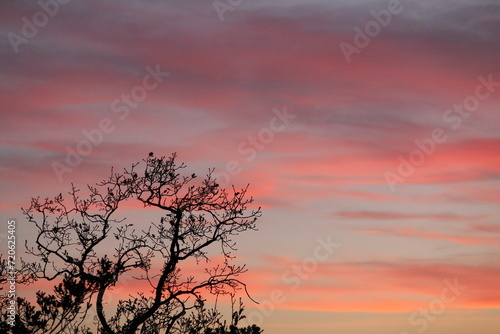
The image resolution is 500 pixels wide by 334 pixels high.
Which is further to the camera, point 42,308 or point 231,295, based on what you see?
point 42,308

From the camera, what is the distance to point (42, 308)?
26.8m

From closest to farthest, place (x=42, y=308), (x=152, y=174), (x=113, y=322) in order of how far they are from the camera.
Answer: (x=152, y=174) < (x=113, y=322) < (x=42, y=308)

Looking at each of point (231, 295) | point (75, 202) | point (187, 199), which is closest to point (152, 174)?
point (187, 199)

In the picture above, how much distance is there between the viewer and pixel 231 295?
23000 millimetres

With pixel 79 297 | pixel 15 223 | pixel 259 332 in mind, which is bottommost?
pixel 259 332

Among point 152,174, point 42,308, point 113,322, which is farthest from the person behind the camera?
point 42,308

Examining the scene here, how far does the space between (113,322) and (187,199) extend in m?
6.05

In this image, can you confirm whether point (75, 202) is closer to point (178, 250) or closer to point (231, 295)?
point (178, 250)

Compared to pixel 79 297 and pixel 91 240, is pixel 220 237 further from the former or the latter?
pixel 79 297

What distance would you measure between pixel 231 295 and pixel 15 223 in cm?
888

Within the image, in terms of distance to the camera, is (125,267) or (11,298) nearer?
(125,267)

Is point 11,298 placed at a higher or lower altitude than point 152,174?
lower

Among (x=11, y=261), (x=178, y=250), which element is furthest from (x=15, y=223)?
(x=178, y=250)

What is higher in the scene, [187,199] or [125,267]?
[187,199]
